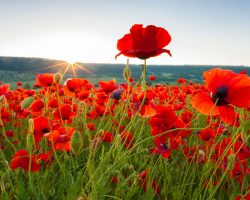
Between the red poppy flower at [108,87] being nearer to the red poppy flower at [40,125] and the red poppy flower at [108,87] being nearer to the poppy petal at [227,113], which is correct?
the red poppy flower at [40,125]

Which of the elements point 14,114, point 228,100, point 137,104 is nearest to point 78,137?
point 137,104

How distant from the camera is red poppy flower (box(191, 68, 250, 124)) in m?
1.36

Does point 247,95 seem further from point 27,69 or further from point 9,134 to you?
point 27,69

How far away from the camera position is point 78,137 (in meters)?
1.54

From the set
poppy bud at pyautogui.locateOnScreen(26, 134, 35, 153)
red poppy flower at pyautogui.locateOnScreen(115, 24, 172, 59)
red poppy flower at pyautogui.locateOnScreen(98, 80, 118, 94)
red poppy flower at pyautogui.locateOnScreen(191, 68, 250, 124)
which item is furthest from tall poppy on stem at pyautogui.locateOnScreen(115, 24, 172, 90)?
red poppy flower at pyautogui.locateOnScreen(98, 80, 118, 94)

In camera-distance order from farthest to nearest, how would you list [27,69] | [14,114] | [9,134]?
[27,69], [14,114], [9,134]

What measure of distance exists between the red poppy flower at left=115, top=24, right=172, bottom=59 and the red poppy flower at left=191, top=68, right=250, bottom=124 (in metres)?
0.25

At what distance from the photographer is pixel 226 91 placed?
1382 millimetres

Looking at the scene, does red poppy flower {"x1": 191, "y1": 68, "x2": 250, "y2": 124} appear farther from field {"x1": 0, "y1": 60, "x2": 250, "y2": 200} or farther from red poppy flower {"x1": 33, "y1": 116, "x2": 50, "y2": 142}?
red poppy flower {"x1": 33, "y1": 116, "x2": 50, "y2": 142}

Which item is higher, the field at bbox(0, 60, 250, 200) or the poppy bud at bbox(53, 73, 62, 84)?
the poppy bud at bbox(53, 73, 62, 84)

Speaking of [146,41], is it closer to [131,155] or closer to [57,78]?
[131,155]

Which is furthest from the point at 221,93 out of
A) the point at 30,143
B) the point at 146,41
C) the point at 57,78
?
the point at 57,78

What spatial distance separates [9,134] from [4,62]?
153 feet

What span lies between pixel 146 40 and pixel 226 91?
409 mm
